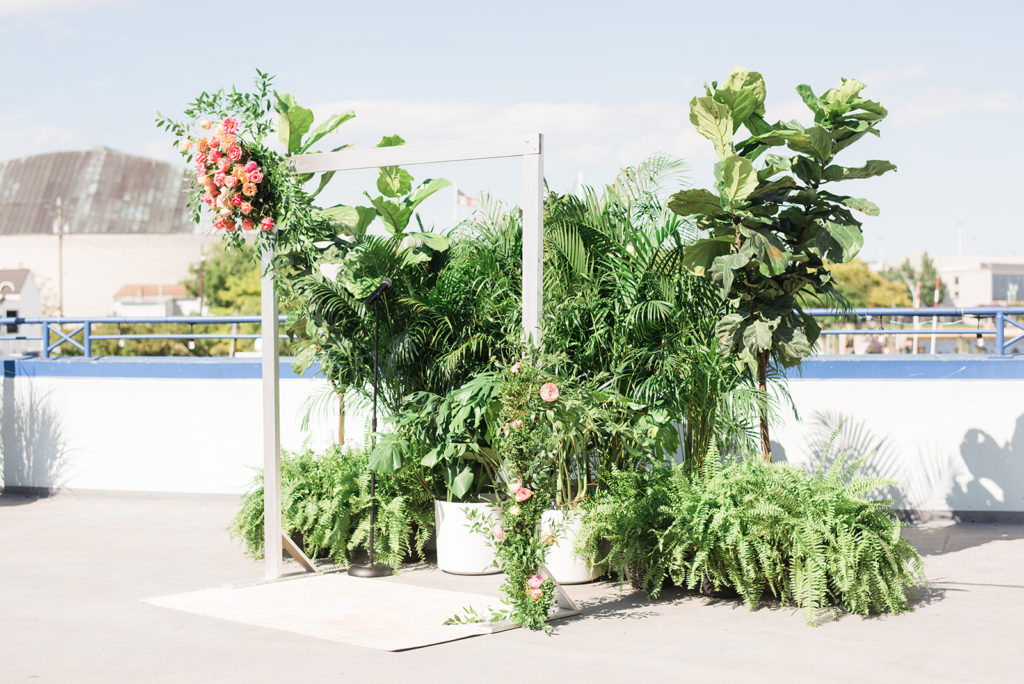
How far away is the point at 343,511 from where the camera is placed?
8055 mm

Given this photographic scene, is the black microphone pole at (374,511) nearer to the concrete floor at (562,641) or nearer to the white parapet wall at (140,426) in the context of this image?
the concrete floor at (562,641)

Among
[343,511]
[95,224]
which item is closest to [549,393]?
[343,511]

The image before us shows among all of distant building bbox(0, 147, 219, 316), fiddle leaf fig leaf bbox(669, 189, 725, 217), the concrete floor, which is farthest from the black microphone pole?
distant building bbox(0, 147, 219, 316)

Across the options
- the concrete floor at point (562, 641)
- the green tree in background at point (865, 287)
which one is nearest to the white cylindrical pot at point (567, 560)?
the concrete floor at point (562, 641)

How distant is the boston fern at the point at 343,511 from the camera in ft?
26.1

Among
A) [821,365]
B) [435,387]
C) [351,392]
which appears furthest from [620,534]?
[821,365]

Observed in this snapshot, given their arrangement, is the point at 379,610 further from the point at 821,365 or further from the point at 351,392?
the point at 821,365

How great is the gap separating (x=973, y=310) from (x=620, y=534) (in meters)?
4.93

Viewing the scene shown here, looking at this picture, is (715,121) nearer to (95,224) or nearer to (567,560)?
(567,560)

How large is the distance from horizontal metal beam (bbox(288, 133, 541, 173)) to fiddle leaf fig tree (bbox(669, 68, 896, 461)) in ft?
4.06

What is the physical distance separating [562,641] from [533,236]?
8.11 ft

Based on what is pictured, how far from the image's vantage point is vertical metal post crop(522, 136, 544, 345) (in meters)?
6.72

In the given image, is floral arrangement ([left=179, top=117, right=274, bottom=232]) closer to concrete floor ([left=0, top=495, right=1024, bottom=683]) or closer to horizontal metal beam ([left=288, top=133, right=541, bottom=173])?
horizontal metal beam ([left=288, top=133, right=541, bottom=173])

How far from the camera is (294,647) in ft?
18.9
